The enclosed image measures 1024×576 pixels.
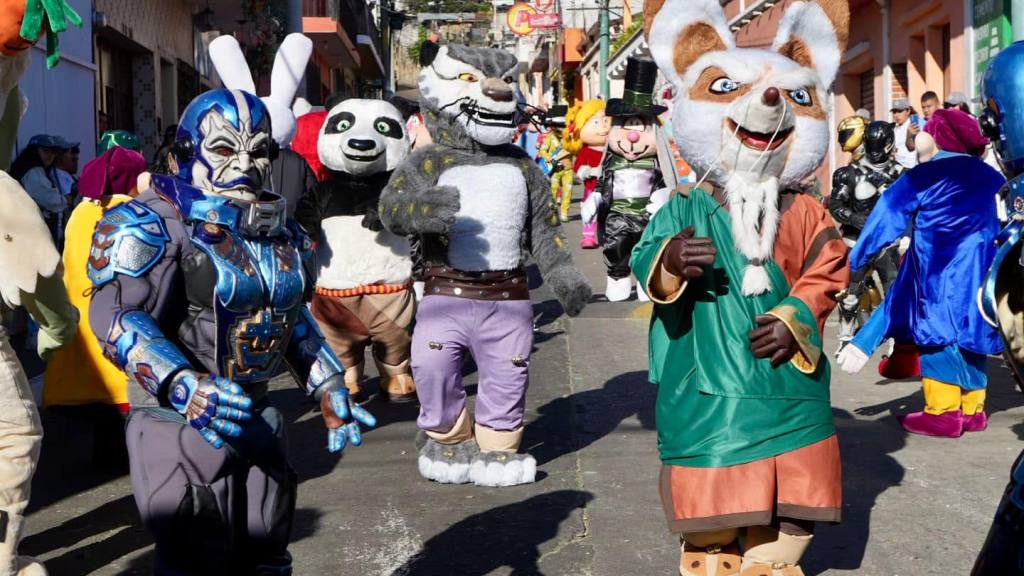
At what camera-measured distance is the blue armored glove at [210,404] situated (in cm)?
332

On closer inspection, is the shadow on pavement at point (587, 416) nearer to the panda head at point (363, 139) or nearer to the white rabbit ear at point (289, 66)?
the panda head at point (363, 139)

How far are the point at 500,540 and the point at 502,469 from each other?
76cm

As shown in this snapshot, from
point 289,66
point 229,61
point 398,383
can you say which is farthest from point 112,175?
point 398,383

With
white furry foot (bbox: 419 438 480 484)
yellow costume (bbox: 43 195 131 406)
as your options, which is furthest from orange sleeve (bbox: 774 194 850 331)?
yellow costume (bbox: 43 195 131 406)

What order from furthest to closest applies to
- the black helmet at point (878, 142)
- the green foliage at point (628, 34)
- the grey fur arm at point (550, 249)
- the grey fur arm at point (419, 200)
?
the green foliage at point (628, 34) → the black helmet at point (878, 142) → the grey fur arm at point (550, 249) → the grey fur arm at point (419, 200)

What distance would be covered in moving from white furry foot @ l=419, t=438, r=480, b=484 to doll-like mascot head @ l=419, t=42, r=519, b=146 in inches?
55.5

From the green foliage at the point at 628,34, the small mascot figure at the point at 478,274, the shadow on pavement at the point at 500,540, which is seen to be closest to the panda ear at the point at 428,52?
the small mascot figure at the point at 478,274

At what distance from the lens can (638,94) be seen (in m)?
11.3

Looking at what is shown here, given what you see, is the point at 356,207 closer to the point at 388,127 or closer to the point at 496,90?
the point at 388,127

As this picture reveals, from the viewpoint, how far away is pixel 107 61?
51.1 feet

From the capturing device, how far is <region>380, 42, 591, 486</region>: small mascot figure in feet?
19.3

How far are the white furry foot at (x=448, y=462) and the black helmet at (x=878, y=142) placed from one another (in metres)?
4.59

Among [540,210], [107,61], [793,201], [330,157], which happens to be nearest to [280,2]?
[107,61]

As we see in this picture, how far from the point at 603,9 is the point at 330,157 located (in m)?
21.0
